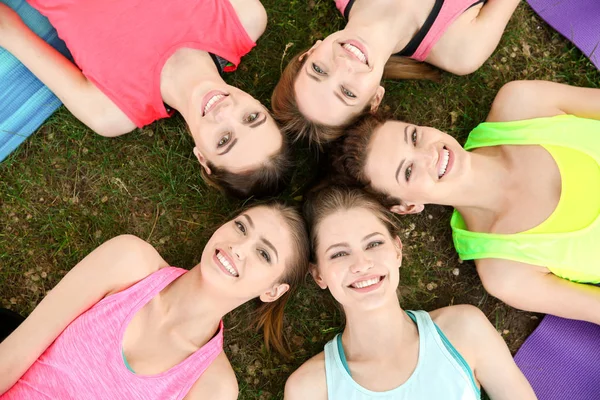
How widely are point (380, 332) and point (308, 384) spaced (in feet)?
2.03

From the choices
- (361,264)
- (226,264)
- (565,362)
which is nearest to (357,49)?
(361,264)

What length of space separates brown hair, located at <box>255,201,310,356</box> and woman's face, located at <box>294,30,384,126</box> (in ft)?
2.22

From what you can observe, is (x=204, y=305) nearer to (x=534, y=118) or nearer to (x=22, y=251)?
(x=22, y=251)

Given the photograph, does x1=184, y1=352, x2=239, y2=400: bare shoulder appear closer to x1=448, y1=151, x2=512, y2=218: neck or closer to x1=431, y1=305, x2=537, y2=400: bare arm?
x1=431, y1=305, x2=537, y2=400: bare arm

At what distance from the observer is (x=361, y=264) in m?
3.36

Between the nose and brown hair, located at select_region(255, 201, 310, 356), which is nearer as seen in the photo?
the nose

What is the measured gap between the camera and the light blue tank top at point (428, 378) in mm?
3580

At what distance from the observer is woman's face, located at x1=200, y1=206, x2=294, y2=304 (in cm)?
340

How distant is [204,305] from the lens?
3.65 metres

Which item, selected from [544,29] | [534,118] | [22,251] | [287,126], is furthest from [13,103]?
[544,29]

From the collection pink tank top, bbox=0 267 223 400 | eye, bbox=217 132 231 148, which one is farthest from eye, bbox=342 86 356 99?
pink tank top, bbox=0 267 223 400

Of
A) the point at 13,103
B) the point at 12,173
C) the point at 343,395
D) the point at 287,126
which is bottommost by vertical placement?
the point at 343,395

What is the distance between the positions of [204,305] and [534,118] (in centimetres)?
264

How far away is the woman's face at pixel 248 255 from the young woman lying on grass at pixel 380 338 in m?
0.29
